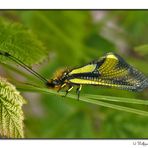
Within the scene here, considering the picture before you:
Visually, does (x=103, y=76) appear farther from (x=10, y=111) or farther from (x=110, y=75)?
(x=10, y=111)

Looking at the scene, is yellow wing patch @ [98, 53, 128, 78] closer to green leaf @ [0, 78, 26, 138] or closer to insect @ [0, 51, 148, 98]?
insect @ [0, 51, 148, 98]

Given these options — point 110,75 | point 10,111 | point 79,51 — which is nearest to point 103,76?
point 110,75

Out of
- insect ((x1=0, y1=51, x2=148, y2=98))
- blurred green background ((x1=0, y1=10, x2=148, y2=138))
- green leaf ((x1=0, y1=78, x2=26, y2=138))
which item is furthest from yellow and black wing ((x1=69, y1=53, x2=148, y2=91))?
blurred green background ((x1=0, y1=10, x2=148, y2=138))

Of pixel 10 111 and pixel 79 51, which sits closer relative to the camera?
pixel 10 111
